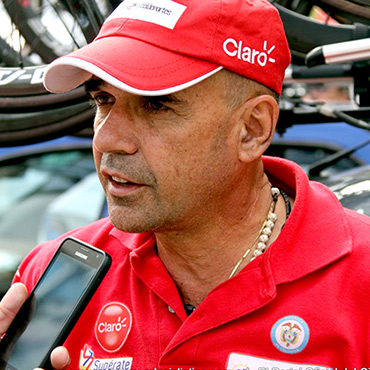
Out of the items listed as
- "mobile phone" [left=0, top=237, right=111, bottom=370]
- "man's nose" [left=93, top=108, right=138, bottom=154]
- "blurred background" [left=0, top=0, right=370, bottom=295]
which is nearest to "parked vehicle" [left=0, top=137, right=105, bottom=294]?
"blurred background" [left=0, top=0, right=370, bottom=295]

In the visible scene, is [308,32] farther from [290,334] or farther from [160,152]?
[290,334]

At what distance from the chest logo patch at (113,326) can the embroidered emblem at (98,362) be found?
0.03m

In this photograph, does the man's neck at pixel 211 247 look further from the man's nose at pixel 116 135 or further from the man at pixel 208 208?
the man's nose at pixel 116 135

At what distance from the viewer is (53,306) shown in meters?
1.74

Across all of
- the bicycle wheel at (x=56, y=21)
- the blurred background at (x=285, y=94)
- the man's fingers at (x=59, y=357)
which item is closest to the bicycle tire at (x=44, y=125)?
the blurred background at (x=285, y=94)

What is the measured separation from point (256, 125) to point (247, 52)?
0.22 m

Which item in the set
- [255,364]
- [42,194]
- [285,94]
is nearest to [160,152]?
[255,364]

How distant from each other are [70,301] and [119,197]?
33 cm

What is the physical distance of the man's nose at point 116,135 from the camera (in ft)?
5.23

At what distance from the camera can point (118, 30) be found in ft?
5.46

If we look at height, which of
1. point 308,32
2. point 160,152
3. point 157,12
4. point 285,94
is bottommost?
point 285,94

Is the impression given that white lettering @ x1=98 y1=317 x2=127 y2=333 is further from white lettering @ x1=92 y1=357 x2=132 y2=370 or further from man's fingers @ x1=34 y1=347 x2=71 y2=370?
man's fingers @ x1=34 y1=347 x2=71 y2=370

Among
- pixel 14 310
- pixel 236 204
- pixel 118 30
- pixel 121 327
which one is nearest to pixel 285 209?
pixel 236 204

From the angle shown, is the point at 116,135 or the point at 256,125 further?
the point at 256,125
